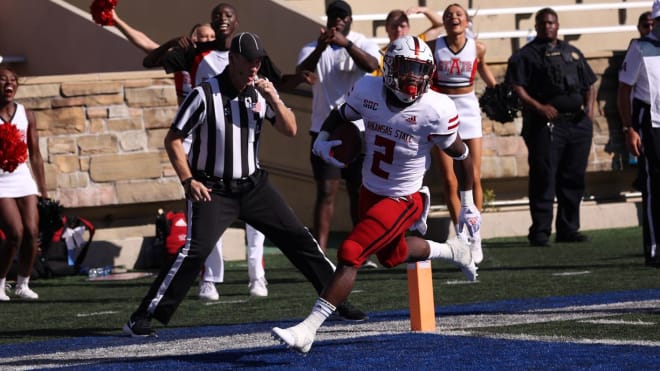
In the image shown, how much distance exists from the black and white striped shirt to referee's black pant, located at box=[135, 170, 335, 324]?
0.38 ft

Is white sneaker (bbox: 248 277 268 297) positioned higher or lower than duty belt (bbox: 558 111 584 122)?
lower

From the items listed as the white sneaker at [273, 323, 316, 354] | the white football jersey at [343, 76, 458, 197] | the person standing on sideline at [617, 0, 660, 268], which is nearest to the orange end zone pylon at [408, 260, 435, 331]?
the white football jersey at [343, 76, 458, 197]

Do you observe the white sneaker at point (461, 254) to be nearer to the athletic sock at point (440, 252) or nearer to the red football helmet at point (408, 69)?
the athletic sock at point (440, 252)

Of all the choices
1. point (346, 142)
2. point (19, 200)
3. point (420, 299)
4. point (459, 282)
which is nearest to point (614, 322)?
point (420, 299)

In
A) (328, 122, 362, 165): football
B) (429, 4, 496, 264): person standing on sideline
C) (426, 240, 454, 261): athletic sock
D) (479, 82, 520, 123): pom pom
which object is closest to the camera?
(328, 122, 362, 165): football

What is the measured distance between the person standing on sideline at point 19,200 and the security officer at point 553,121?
4473 millimetres

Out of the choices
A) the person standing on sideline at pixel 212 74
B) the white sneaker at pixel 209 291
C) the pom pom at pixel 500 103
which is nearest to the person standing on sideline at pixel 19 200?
the person standing on sideline at pixel 212 74

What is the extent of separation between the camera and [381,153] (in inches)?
279

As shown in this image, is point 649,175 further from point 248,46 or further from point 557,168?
point 557,168

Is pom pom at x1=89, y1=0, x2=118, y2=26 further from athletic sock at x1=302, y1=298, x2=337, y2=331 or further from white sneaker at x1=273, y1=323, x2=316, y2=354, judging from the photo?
white sneaker at x1=273, y1=323, x2=316, y2=354

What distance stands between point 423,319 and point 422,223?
46 cm

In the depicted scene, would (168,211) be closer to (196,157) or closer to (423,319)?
(196,157)

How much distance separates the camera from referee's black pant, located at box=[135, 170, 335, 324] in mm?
7805

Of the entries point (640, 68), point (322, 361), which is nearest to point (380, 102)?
point (322, 361)
